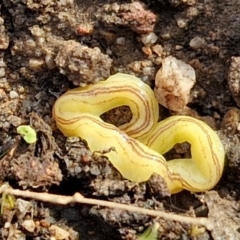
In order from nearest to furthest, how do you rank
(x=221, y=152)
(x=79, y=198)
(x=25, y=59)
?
(x=79, y=198) → (x=221, y=152) → (x=25, y=59)

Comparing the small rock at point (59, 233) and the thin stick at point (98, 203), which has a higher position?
the thin stick at point (98, 203)

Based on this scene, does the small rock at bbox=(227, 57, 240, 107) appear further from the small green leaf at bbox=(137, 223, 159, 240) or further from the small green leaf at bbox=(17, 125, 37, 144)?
the small green leaf at bbox=(17, 125, 37, 144)

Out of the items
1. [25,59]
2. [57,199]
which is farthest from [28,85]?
[57,199]

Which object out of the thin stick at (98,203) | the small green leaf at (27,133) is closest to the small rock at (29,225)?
the thin stick at (98,203)

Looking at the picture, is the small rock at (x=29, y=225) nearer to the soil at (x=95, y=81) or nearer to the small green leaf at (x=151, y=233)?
the soil at (x=95, y=81)

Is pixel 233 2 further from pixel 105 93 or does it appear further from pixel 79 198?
pixel 79 198

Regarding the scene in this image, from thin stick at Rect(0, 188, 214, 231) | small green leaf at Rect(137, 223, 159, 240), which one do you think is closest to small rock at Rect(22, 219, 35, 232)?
thin stick at Rect(0, 188, 214, 231)
